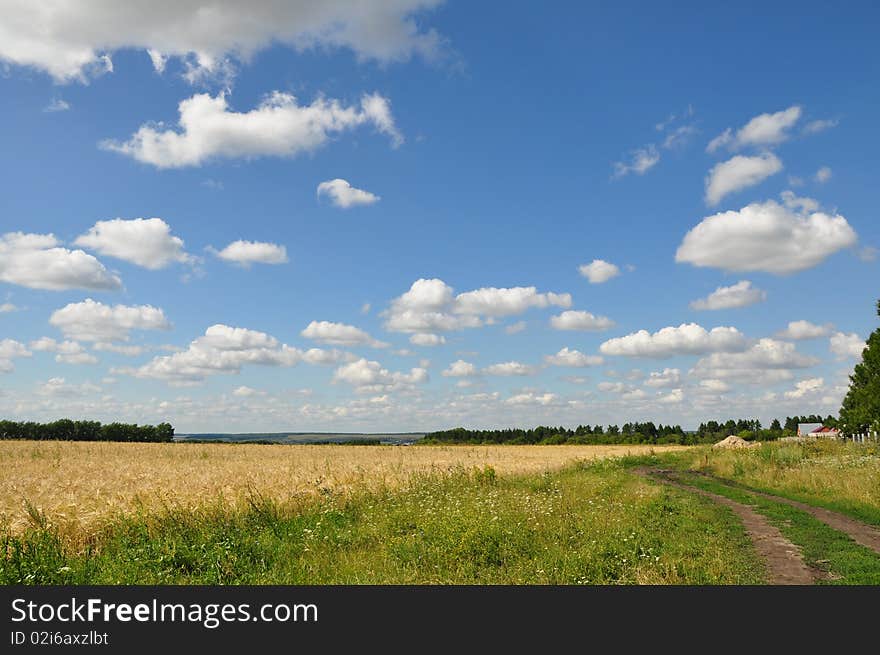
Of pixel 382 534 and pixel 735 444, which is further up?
pixel 382 534

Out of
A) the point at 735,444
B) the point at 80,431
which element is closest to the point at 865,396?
the point at 735,444

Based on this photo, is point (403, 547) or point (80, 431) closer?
point (403, 547)

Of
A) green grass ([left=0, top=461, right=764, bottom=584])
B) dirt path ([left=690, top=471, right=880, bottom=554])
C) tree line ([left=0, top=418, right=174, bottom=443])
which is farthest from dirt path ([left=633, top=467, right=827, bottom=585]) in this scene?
tree line ([left=0, top=418, right=174, bottom=443])

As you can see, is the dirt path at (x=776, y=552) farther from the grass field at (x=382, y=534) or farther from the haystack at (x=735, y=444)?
the haystack at (x=735, y=444)

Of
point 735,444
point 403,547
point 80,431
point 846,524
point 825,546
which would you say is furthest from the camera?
point 80,431

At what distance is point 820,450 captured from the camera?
41438mm

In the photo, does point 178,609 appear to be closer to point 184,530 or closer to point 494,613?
point 494,613

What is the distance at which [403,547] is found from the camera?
1241 centimetres

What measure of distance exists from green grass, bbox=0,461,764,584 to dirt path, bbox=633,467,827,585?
0.31 metres

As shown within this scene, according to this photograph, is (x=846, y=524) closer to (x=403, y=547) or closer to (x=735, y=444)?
(x=403, y=547)

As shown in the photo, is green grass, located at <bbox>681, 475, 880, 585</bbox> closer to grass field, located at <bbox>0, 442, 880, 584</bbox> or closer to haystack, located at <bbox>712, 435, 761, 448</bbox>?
grass field, located at <bbox>0, 442, 880, 584</bbox>

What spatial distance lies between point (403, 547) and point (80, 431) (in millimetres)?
120772

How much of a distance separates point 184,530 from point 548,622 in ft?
31.0

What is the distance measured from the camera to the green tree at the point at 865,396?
53188 millimetres
